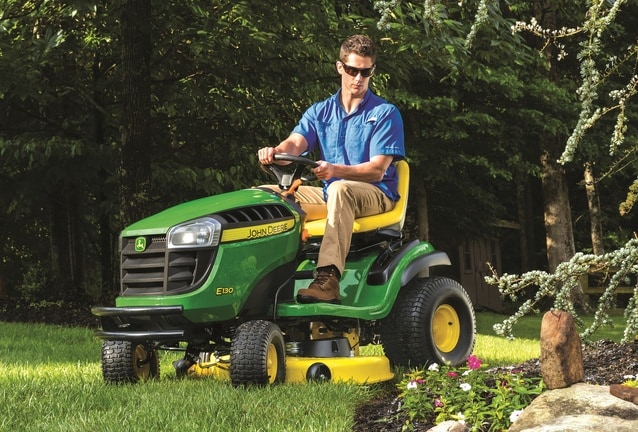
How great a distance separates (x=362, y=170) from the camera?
5.59m

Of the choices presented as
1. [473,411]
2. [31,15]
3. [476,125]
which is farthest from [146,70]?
[476,125]

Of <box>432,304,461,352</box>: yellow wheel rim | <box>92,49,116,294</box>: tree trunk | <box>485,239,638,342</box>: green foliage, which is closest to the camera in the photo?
<box>485,239,638,342</box>: green foliage

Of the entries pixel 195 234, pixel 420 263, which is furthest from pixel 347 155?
pixel 195 234

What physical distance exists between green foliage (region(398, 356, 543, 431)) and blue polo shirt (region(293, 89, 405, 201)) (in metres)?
1.42

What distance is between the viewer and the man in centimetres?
537

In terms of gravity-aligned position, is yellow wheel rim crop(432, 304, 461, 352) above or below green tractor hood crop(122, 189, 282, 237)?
below

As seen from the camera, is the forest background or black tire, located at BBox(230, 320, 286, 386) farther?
the forest background

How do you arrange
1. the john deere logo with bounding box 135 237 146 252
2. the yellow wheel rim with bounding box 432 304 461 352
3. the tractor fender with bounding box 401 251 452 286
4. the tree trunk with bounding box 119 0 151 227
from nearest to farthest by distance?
the john deere logo with bounding box 135 237 146 252 < the tractor fender with bounding box 401 251 452 286 < the yellow wheel rim with bounding box 432 304 461 352 < the tree trunk with bounding box 119 0 151 227

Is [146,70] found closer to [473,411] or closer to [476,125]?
[473,411]

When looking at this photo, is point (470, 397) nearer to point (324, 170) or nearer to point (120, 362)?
point (324, 170)

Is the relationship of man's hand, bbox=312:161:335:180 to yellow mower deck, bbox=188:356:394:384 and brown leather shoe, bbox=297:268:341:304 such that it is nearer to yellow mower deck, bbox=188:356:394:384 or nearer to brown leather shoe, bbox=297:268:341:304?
brown leather shoe, bbox=297:268:341:304

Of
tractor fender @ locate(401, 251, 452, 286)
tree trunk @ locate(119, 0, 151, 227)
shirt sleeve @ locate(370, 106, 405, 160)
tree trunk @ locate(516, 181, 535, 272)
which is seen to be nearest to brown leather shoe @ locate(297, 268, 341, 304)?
tractor fender @ locate(401, 251, 452, 286)

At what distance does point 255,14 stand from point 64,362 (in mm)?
4711

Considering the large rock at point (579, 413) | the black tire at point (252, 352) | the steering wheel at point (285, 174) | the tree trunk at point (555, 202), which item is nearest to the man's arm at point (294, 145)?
the steering wheel at point (285, 174)
